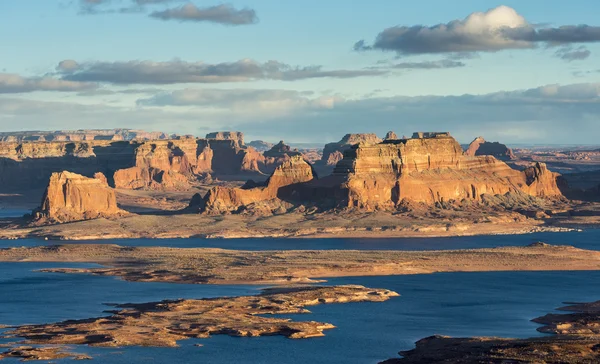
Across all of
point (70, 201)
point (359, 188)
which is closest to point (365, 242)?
point (359, 188)

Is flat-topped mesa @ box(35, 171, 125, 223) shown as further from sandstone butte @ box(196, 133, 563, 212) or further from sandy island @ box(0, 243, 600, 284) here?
sandy island @ box(0, 243, 600, 284)

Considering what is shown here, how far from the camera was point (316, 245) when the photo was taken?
537 feet

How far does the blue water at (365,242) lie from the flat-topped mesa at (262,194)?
19.7 meters

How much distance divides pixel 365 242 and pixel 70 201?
158 feet

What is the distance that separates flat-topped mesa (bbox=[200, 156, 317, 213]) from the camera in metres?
194

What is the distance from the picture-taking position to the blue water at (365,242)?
529 ft

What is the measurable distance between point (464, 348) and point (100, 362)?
22827 millimetres

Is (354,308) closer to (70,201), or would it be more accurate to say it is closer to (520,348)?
(520,348)

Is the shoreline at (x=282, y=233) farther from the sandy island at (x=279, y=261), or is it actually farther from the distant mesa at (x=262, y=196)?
the sandy island at (x=279, y=261)

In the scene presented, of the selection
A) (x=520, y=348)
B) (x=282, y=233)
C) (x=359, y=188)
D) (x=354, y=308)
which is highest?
(x=359, y=188)

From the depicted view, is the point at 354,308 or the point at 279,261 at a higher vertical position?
the point at 279,261

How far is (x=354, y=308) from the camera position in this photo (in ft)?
339

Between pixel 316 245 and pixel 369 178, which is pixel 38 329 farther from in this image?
pixel 369 178

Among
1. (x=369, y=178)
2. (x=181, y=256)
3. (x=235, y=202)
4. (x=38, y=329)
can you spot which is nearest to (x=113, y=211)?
(x=235, y=202)
